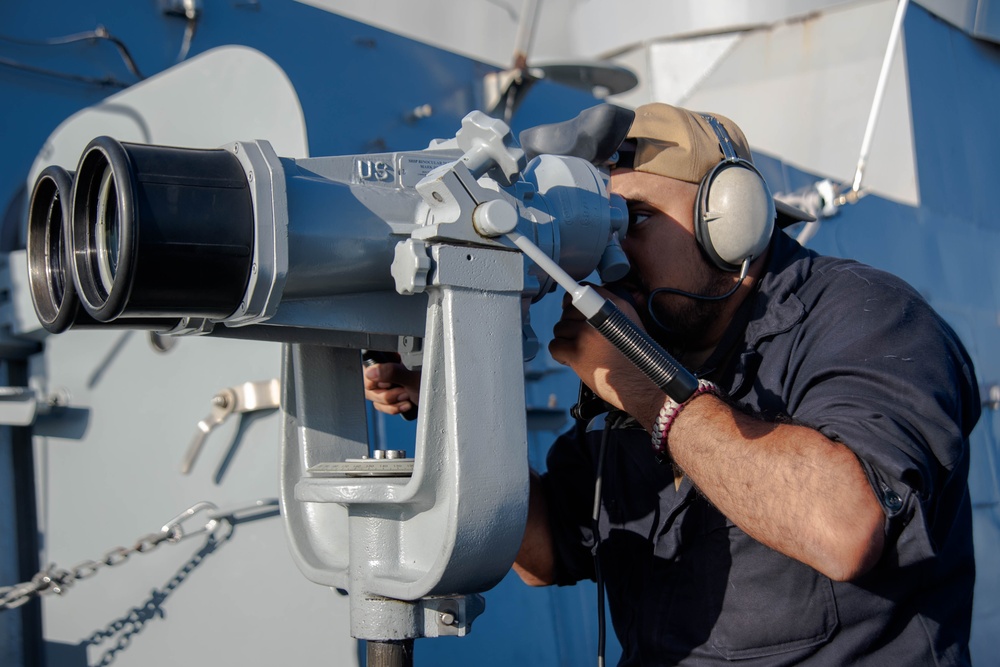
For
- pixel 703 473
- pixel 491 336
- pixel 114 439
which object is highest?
pixel 491 336

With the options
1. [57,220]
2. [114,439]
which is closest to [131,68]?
[114,439]

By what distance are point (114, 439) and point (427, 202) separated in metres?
1.40

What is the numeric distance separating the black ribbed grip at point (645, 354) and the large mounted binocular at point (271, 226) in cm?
12

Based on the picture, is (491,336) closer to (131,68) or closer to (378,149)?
(378,149)

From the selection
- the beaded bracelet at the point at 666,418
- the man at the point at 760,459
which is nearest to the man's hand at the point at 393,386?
the man at the point at 760,459

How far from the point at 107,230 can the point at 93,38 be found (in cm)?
165

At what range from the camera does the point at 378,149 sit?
8.07ft

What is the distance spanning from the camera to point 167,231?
107 centimetres

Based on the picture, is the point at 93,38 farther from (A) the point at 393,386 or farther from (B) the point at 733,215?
(B) the point at 733,215

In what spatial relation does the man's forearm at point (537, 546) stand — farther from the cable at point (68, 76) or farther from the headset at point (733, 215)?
the cable at point (68, 76)

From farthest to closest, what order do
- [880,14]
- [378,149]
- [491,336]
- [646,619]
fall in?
[880,14] < [378,149] < [646,619] < [491,336]

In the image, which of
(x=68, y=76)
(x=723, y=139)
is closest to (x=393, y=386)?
(x=723, y=139)

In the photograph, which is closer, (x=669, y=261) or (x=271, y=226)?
(x=271, y=226)

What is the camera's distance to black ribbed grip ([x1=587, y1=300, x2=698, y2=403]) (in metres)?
1.18
